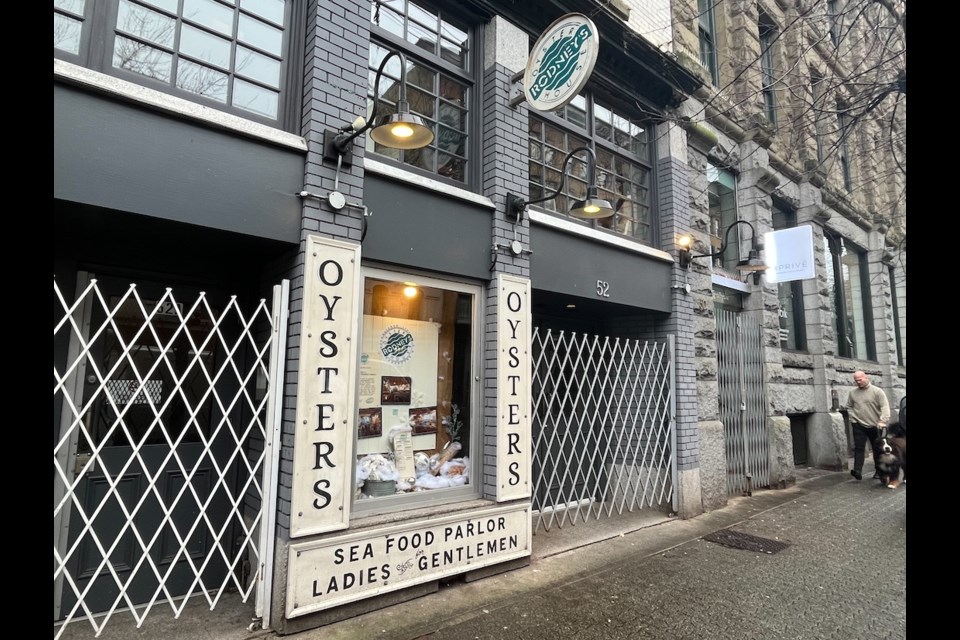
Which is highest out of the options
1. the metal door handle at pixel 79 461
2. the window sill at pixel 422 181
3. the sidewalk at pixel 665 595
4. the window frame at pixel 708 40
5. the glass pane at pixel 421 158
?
the window frame at pixel 708 40

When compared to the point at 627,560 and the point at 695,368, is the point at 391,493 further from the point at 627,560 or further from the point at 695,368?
the point at 695,368

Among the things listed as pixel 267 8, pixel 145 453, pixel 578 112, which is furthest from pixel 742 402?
pixel 267 8

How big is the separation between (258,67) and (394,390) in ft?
9.93

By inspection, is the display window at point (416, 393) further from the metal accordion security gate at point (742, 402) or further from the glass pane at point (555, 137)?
the metal accordion security gate at point (742, 402)

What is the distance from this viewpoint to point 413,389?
17.3ft

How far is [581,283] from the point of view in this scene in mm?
6293

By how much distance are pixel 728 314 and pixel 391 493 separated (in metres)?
6.45

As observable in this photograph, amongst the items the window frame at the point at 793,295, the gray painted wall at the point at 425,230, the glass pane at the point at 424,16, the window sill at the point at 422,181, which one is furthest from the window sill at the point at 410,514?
the window frame at the point at 793,295

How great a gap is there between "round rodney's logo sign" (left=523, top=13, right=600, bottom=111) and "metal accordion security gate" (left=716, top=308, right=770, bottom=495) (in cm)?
505

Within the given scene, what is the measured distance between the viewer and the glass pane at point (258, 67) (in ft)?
13.9

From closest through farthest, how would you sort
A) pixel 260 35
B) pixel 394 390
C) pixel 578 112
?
pixel 260 35 < pixel 394 390 < pixel 578 112

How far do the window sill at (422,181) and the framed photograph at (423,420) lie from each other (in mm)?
2127

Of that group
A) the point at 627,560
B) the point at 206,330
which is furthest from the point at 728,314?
the point at 206,330

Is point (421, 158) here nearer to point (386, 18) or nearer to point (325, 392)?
point (386, 18)
